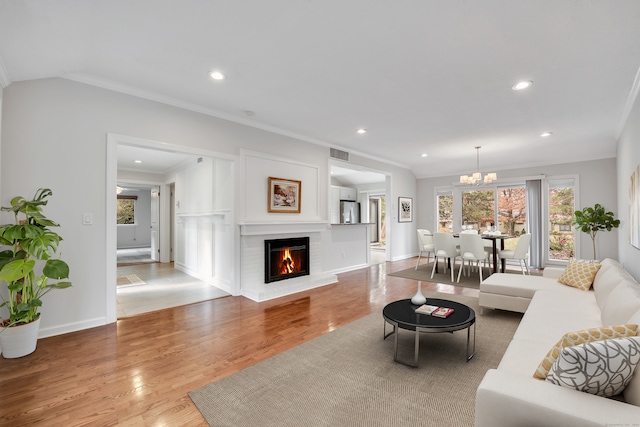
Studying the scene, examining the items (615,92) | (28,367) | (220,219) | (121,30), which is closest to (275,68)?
(121,30)

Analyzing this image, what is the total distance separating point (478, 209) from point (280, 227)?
18.7 ft

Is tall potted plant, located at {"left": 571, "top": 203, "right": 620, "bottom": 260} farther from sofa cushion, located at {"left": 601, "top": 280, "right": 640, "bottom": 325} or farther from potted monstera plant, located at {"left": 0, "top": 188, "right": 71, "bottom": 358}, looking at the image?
potted monstera plant, located at {"left": 0, "top": 188, "right": 71, "bottom": 358}

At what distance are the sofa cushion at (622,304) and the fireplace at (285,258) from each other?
382cm

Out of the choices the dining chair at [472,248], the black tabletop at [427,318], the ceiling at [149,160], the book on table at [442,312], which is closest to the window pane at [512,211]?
the dining chair at [472,248]

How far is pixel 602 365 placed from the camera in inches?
46.2

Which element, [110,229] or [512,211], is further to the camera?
[512,211]

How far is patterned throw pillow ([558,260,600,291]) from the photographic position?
320 cm

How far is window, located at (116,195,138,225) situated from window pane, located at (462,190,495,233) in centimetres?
1151

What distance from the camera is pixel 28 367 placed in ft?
7.70

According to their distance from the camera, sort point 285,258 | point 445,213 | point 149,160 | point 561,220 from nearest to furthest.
Result: 1. point 285,258
2. point 149,160
3. point 561,220
4. point 445,213

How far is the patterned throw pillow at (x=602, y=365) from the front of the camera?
3.85 feet

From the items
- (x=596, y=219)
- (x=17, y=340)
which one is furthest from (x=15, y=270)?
(x=596, y=219)

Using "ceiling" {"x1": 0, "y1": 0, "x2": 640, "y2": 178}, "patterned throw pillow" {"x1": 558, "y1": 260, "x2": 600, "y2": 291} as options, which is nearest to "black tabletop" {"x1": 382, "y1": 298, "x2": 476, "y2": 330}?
"patterned throw pillow" {"x1": 558, "y1": 260, "x2": 600, "y2": 291}

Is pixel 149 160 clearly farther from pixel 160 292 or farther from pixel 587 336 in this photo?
pixel 587 336
